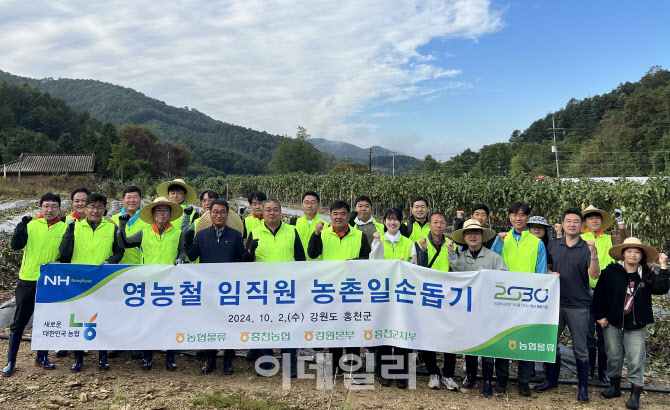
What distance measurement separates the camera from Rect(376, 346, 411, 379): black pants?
460 cm

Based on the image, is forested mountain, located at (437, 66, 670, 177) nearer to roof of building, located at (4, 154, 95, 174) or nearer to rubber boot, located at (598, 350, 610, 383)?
rubber boot, located at (598, 350, 610, 383)

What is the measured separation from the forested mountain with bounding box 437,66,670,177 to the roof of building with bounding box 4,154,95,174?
35.6 m

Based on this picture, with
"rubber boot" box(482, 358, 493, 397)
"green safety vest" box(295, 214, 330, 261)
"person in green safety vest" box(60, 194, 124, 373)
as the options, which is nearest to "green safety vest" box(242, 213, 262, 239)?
"green safety vest" box(295, 214, 330, 261)

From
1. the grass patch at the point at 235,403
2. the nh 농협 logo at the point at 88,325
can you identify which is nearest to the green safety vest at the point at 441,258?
the grass patch at the point at 235,403

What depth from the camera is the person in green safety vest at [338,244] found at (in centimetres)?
470

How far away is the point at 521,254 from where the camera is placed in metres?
4.58

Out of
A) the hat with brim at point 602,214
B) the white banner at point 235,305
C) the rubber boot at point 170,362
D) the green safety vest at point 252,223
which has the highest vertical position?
the hat with brim at point 602,214

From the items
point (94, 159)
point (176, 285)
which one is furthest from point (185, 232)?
point (94, 159)

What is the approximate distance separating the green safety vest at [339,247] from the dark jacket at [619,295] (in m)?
2.41

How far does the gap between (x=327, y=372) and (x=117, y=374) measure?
2.15 m

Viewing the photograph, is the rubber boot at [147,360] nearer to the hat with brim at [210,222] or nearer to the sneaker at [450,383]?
the hat with brim at [210,222]

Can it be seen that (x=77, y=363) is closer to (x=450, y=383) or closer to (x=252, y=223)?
(x=252, y=223)

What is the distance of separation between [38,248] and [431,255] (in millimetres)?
4017

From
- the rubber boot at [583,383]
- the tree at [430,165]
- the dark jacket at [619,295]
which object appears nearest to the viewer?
the dark jacket at [619,295]
